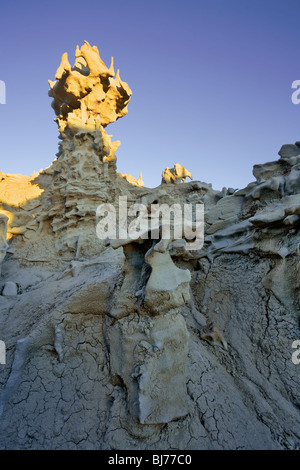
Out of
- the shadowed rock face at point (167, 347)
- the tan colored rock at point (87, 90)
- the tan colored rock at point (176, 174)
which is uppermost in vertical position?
the tan colored rock at point (87, 90)

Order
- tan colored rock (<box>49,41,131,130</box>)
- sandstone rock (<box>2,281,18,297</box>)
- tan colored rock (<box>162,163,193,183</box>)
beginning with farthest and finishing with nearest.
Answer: tan colored rock (<box>162,163,193,183</box>) → tan colored rock (<box>49,41,131,130</box>) → sandstone rock (<box>2,281,18,297</box>)

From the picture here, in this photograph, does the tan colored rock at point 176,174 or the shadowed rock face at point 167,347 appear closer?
the shadowed rock face at point 167,347

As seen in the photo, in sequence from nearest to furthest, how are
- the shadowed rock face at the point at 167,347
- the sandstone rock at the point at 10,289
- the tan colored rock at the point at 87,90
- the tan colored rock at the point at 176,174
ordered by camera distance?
the shadowed rock face at the point at 167,347 → the sandstone rock at the point at 10,289 → the tan colored rock at the point at 87,90 → the tan colored rock at the point at 176,174

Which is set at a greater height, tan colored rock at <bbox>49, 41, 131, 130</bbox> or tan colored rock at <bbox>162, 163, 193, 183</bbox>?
tan colored rock at <bbox>49, 41, 131, 130</bbox>

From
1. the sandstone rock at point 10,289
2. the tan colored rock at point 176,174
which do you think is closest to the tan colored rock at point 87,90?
the tan colored rock at point 176,174

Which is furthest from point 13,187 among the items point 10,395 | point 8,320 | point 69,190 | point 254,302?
point 254,302

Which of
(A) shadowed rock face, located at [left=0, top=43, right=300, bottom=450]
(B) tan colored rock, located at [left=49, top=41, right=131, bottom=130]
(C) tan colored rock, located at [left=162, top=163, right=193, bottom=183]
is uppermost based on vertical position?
(B) tan colored rock, located at [left=49, top=41, right=131, bottom=130]

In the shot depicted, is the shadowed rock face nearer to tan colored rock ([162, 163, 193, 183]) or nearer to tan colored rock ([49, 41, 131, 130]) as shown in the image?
tan colored rock ([49, 41, 131, 130])

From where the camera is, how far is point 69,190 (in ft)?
20.5

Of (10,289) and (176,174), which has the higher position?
(176,174)

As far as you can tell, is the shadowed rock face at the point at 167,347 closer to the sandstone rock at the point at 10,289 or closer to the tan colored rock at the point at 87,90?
the sandstone rock at the point at 10,289

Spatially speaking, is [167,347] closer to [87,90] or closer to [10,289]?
[10,289]

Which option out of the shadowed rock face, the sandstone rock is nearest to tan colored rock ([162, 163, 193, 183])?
the shadowed rock face

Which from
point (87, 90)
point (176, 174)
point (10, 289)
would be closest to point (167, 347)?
point (10, 289)
